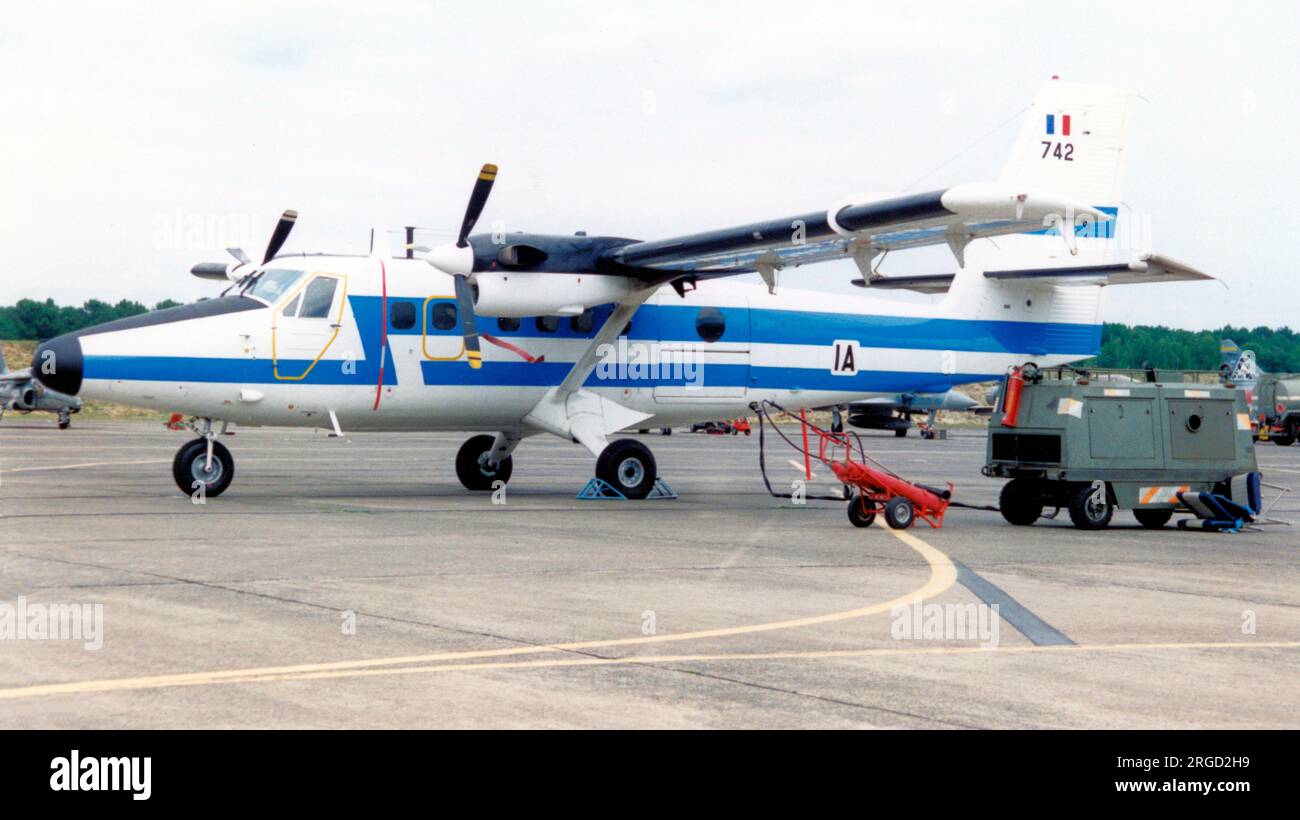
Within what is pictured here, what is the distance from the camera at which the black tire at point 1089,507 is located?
56.6ft

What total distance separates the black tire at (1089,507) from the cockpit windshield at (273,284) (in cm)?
1132

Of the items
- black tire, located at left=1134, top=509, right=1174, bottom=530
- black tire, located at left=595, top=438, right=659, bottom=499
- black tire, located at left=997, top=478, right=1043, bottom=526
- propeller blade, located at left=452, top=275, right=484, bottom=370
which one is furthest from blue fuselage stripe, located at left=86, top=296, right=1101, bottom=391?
black tire, located at left=1134, top=509, right=1174, bottom=530

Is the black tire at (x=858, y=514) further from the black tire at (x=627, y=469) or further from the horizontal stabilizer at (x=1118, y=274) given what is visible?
the horizontal stabilizer at (x=1118, y=274)

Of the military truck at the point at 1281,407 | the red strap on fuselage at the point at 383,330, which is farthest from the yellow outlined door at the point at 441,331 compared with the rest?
the military truck at the point at 1281,407

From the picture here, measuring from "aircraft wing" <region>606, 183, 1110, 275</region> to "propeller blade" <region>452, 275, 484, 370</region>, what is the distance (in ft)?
7.38

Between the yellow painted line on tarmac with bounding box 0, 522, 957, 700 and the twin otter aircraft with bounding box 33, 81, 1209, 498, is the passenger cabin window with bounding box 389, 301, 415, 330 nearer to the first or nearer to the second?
the twin otter aircraft with bounding box 33, 81, 1209, 498

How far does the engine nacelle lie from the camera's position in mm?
19141

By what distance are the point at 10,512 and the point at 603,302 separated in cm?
876

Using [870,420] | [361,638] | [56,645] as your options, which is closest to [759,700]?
[361,638]

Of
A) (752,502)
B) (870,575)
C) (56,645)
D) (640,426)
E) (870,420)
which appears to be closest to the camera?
(56,645)

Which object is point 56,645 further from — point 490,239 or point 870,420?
point 870,420

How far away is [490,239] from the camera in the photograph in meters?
19.2

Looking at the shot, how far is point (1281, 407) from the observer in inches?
2349
